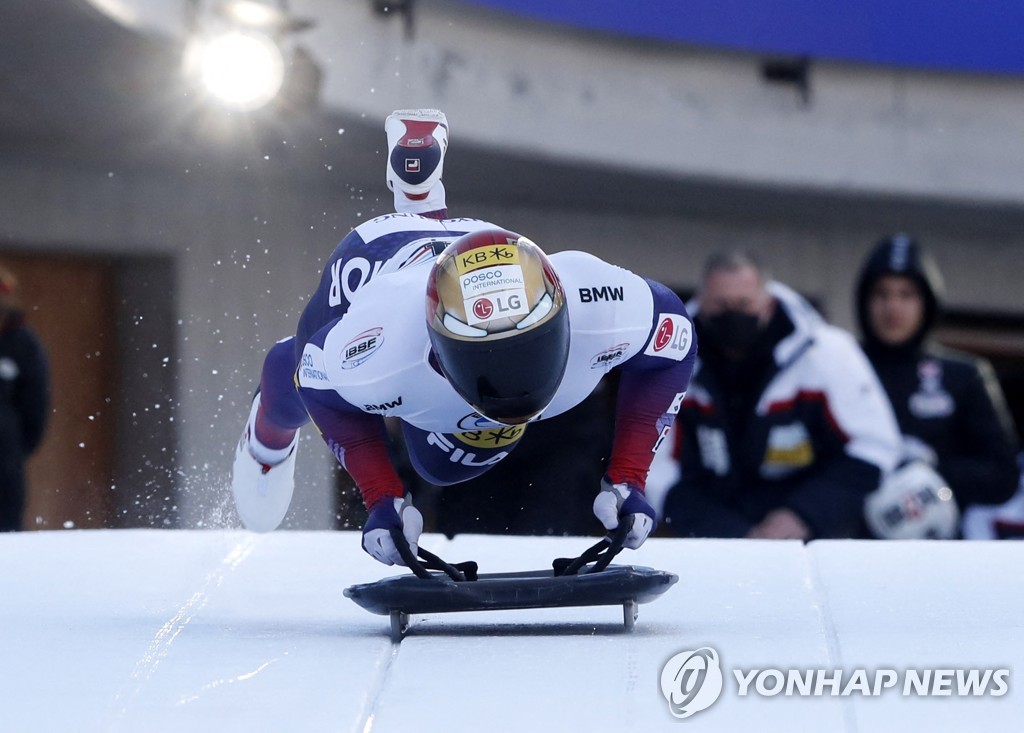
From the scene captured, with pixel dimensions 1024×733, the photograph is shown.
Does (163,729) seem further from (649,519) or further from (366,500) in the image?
(649,519)

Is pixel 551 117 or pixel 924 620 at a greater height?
pixel 551 117

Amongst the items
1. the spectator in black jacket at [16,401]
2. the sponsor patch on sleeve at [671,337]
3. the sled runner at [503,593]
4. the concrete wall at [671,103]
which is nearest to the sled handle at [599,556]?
the sled runner at [503,593]

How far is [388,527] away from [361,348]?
0.41 m

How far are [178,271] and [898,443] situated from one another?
193 inches

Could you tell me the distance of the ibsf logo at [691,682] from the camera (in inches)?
106

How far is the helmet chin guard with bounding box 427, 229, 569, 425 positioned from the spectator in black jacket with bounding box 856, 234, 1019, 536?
2.36 m

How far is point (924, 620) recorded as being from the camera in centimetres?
358

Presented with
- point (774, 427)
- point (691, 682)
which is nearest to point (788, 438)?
point (774, 427)

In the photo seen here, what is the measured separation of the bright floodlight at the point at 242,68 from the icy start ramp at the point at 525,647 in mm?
3186

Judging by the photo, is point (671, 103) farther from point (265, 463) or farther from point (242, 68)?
point (265, 463)

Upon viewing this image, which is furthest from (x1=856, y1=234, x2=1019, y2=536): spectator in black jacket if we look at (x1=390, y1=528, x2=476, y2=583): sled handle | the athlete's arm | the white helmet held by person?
(x1=390, y1=528, x2=476, y2=583): sled handle

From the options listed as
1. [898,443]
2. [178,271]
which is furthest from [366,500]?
[178,271]

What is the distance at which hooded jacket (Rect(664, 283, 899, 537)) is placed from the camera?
5.01 m

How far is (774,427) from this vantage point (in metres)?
5.01
